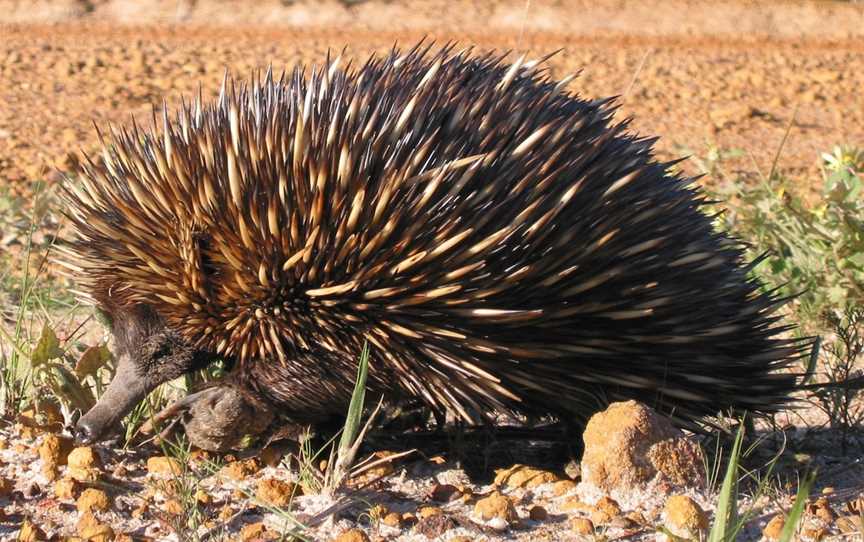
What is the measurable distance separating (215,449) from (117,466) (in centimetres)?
27

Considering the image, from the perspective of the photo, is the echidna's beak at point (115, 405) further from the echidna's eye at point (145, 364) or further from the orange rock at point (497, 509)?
the orange rock at point (497, 509)

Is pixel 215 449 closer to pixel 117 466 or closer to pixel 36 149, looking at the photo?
pixel 117 466

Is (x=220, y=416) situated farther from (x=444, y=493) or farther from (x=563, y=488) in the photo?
(x=563, y=488)

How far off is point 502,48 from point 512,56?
0.89 m

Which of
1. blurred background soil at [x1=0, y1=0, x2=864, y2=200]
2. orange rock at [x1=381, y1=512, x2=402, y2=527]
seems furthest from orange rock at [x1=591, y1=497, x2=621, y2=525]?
blurred background soil at [x1=0, y1=0, x2=864, y2=200]

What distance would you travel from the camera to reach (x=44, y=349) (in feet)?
11.5

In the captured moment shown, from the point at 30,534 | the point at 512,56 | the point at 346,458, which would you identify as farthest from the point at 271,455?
the point at 512,56

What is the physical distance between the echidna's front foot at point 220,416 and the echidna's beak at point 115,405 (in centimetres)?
11

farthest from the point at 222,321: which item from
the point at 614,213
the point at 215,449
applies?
the point at 614,213

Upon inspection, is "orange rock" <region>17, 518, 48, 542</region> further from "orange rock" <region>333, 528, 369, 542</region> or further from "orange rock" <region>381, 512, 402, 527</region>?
"orange rock" <region>381, 512, 402, 527</region>

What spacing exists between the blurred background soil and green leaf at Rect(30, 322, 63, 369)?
3532 mm

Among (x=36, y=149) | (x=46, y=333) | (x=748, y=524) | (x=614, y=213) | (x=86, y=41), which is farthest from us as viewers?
(x=86, y=41)

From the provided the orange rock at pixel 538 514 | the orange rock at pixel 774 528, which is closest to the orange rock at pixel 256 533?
the orange rock at pixel 538 514

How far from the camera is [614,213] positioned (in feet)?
10.6
